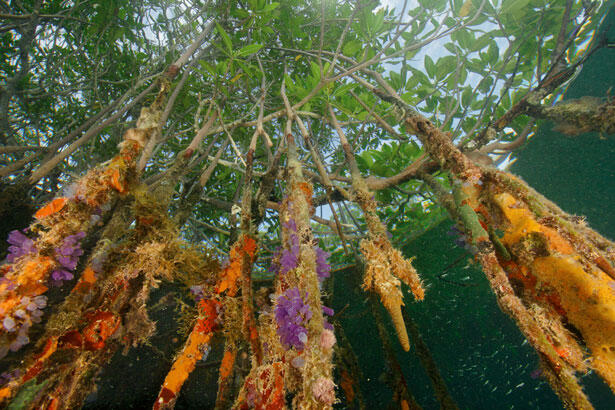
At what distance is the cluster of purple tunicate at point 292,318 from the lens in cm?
90

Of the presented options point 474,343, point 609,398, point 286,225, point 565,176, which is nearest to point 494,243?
point 286,225

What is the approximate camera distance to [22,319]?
3.42ft

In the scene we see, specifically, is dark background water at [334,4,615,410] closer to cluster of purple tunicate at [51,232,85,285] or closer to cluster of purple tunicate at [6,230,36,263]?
cluster of purple tunicate at [51,232,85,285]

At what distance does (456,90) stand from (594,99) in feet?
3.64

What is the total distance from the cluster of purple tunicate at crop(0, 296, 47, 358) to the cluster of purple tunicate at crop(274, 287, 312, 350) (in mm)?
1019

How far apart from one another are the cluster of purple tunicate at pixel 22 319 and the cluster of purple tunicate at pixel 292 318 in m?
1.02

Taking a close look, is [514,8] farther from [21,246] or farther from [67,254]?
[21,246]

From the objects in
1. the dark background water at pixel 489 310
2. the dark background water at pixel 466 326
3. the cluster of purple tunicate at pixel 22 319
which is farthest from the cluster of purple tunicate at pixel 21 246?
the dark background water at pixel 489 310

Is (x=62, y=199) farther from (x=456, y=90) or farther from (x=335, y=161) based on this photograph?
(x=335, y=161)

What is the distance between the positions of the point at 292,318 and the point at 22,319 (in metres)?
1.12

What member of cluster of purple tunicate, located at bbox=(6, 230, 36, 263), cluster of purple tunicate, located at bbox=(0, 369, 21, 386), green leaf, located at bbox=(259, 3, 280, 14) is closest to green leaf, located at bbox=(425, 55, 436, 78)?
green leaf, located at bbox=(259, 3, 280, 14)

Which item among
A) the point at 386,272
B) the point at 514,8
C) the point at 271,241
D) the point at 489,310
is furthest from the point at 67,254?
the point at 489,310

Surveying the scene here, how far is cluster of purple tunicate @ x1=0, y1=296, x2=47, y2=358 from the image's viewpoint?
Result: 1.01 meters

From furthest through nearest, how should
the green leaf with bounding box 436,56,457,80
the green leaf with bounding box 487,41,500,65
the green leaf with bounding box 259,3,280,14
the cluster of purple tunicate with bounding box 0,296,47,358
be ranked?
1. the green leaf with bounding box 436,56,457,80
2. the green leaf with bounding box 487,41,500,65
3. the green leaf with bounding box 259,3,280,14
4. the cluster of purple tunicate with bounding box 0,296,47,358
